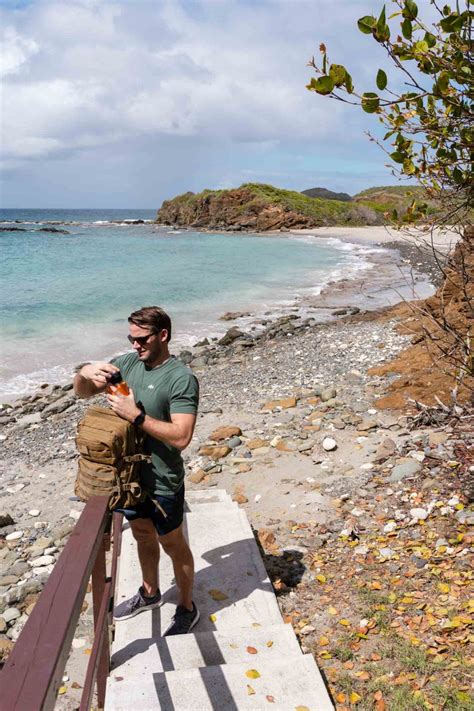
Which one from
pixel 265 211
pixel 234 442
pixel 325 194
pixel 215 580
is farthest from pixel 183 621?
pixel 325 194

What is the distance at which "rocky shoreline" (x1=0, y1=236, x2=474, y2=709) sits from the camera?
17.8 ft

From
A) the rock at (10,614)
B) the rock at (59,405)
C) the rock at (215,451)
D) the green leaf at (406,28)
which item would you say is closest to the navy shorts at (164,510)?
the rock at (10,614)

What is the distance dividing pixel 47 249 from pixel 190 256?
56.0 feet

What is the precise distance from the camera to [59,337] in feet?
67.1

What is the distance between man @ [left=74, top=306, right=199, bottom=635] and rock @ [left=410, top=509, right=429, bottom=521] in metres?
2.49

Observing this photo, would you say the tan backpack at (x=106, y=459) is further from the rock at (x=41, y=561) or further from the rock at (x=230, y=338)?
the rock at (x=230, y=338)

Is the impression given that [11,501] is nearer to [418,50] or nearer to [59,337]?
[418,50]

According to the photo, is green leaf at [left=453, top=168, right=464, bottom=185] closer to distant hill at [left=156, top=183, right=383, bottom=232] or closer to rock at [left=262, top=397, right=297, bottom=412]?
rock at [left=262, top=397, right=297, bottom=412]

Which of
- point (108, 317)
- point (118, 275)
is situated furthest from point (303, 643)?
point (118, 275)

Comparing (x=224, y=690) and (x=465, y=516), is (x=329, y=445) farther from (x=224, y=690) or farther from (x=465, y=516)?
(x=224, y=690)

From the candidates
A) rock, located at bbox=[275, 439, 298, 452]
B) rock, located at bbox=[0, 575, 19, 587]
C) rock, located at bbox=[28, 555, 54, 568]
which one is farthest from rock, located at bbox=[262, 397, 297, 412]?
rock, located at bbox=[0, 575, 19, 587]

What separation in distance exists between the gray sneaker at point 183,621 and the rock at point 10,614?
2069 millimetres

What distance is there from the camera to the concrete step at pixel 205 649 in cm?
383

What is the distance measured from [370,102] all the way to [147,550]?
3344 mm
